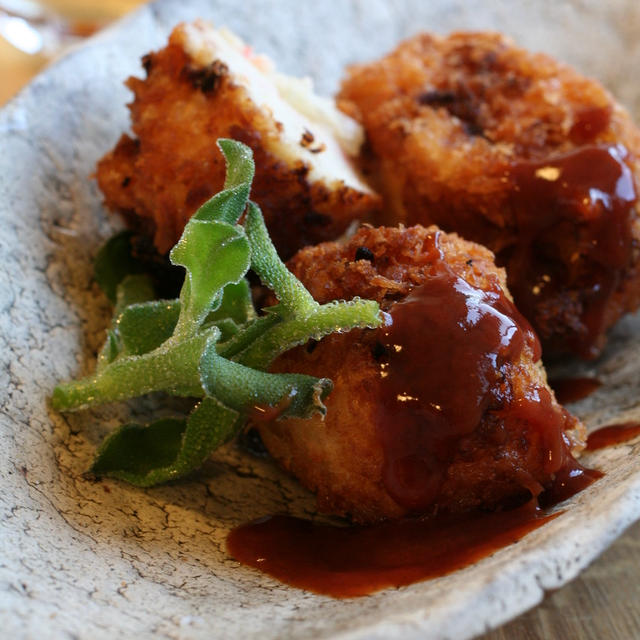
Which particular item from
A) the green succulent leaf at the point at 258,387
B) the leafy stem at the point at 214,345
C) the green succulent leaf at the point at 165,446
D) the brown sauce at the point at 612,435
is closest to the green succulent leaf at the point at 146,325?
the leafy stem at the point at 214,345

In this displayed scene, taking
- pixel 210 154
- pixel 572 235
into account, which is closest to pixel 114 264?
pixel 210 154

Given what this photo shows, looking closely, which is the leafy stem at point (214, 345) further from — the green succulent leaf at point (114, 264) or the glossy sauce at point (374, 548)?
the green succulent leaf at point (114, 264)

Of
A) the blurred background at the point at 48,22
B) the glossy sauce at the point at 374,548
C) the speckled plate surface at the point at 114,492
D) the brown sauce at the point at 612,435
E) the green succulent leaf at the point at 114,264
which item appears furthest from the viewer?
the blurred background at the point at 48,22

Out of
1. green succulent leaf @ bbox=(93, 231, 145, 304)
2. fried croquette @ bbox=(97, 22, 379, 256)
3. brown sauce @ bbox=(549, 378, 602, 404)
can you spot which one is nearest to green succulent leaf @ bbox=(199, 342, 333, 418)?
fried croquette @ bbox=(97, 22, 379, 256)

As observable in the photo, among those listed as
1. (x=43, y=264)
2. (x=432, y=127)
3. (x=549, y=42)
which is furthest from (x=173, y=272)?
(x=549, y=42)

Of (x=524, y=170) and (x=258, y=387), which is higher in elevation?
(x=524, y=170)

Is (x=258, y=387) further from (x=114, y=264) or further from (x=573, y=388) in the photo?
(x=573, y=388)

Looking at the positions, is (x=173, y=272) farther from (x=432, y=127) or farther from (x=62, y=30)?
(x=62, y=30)
